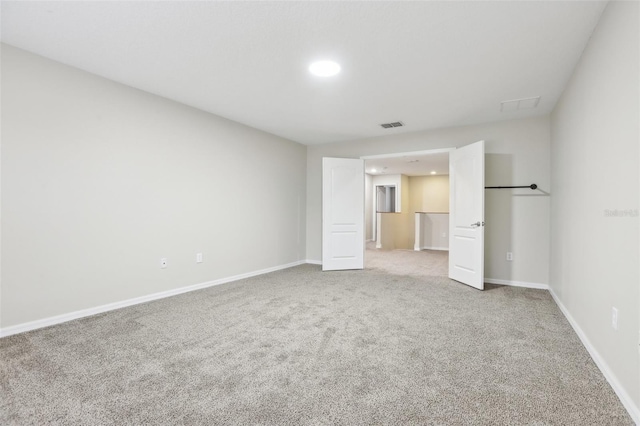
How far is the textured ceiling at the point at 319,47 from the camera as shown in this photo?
6.60ft

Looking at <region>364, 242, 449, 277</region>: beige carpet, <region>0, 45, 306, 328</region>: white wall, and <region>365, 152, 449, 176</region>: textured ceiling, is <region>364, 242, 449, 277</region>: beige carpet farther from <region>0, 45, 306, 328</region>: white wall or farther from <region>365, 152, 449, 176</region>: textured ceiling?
<region>0, 45, 306, 328</region>: white wall

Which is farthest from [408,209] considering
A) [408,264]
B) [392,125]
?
[392,125]

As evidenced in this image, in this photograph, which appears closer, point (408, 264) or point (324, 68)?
point (324, 68)

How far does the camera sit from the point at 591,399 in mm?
1608

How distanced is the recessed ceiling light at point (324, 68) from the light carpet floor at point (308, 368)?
2274 millimetres

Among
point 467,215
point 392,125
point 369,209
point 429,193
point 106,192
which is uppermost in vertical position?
point 392,125

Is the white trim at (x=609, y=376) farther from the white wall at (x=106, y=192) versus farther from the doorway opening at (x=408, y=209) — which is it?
the doorway opening at (x=408, y=209)

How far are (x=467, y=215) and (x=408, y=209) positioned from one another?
5.40 m

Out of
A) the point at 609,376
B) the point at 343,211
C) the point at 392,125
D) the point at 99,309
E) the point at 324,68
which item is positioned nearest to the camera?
the point at 609,376

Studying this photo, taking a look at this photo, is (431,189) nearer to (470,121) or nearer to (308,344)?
(470,121)

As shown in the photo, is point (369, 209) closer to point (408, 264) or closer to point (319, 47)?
point (408, 264)

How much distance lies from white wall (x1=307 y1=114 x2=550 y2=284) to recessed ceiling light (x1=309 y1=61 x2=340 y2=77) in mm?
2508

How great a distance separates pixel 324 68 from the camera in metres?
2.79

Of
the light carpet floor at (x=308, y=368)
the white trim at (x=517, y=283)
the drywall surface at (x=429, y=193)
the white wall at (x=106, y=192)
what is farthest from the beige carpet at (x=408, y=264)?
the drywall surface at (x=429, y=193)
